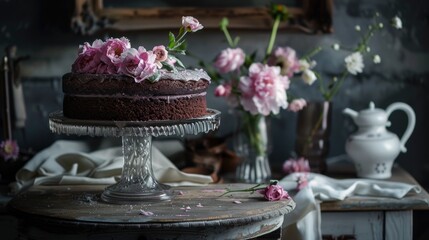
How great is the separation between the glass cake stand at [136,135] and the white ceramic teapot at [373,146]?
2.13ft

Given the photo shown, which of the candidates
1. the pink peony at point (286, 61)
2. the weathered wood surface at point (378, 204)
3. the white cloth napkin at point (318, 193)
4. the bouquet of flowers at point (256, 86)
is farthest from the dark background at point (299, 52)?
the weathered wood surface at point (378, 204)

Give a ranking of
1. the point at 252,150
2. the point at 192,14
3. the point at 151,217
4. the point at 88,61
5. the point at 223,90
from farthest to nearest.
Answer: the point at 192,14 < the point at 252,150 < the point at 223,90 < the point at 88,61 < the point at 151,217

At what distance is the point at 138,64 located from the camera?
173cm

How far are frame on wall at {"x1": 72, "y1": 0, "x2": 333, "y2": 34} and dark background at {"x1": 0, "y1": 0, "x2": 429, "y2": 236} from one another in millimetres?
38

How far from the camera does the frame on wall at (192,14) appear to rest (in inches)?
103

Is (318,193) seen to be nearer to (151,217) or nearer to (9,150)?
(151,217)

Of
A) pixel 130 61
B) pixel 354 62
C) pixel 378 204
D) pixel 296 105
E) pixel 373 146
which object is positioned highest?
pixel 130 61

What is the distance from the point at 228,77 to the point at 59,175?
2.26 feet

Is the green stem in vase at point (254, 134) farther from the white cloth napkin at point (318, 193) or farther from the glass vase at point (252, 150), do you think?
the white cloth napkin at point (318, 193)

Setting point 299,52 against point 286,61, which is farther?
point 299,52

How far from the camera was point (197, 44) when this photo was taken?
2.67 metres

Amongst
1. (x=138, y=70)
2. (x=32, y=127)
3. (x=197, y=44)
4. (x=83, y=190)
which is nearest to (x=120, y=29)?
(x=197, y=44)

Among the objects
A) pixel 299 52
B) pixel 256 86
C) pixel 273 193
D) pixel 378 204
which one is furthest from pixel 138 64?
pixel 299 52

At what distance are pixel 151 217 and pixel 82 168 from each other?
741 mm
